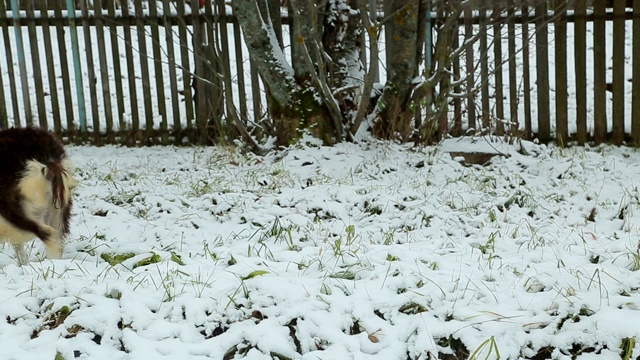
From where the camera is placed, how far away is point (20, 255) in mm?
4172

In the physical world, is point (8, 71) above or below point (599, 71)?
above

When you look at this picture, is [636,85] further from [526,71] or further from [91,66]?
[91,66]

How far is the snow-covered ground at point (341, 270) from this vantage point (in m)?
3.06

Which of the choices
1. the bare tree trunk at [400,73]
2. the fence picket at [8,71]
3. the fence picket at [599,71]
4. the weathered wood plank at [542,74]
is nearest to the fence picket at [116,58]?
the fence picket at [8,71]

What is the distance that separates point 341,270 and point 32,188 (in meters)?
1.78

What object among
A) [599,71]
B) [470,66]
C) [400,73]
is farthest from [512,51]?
[400,73]

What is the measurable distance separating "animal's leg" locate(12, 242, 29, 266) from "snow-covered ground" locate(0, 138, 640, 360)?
0.10 m

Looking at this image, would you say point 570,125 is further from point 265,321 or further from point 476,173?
point 265,321

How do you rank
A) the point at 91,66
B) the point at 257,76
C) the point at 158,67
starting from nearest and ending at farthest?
1. the point at 257,76
2. the point at 158,67
3. the point at 91,66

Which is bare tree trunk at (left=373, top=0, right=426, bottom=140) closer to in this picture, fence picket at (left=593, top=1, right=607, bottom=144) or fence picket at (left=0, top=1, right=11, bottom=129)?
fence picket at (left=593, top=1, right=607, bottom=144)

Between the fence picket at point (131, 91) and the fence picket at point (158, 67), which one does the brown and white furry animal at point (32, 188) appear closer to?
the fence picket at point (158, 67)

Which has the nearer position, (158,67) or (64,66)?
(158,67)

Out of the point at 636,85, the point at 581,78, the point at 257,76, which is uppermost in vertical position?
the point at 257,76

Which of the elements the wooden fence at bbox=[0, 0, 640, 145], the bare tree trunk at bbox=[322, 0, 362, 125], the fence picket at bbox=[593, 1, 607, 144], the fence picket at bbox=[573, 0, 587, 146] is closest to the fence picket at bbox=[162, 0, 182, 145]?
the wooden fence at bbox=[0, 0, 640, 145]
